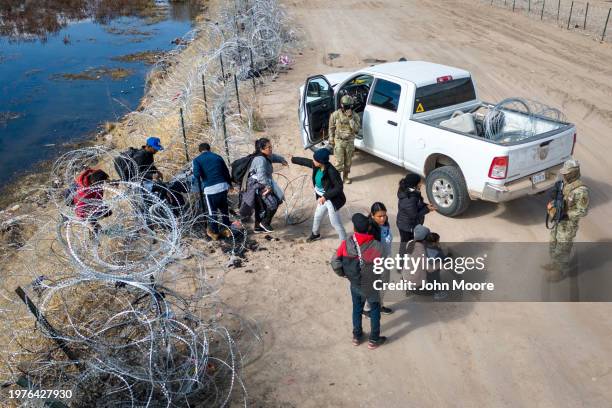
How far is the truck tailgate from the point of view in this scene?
6641mm

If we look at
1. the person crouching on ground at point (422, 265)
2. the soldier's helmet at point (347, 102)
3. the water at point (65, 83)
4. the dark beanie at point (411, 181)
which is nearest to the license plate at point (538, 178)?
the dark beanie at point (411, 181)

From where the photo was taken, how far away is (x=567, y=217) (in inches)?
230

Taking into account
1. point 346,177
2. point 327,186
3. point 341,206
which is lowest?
point 346,177

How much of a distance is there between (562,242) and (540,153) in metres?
1.41

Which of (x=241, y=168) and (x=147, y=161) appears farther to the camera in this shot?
(x=147, y=161)

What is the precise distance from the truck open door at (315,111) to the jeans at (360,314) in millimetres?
4426

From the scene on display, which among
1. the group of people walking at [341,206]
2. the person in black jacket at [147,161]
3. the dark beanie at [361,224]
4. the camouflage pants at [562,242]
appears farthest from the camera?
the person in black jacket at [147,161]

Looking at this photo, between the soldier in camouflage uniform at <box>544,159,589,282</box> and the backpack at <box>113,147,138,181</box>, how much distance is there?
5.26 m

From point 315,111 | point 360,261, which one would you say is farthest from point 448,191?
point 360,261

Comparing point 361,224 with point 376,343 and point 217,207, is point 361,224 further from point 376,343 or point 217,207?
point 217,207

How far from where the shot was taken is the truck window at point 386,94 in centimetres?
816

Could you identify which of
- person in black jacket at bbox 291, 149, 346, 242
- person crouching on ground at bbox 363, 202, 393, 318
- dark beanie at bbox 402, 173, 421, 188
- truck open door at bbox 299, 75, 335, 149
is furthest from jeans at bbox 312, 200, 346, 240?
truck open door at bbox 299, 75, 335, 149

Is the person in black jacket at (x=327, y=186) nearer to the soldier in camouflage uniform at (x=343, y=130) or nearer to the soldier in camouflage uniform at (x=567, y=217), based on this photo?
the soldier in camouflage uniform at (x=343, y=130)

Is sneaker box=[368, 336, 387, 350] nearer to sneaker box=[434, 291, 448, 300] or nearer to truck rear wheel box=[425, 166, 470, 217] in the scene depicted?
sneaker box=[434, 291, 448, 300]
